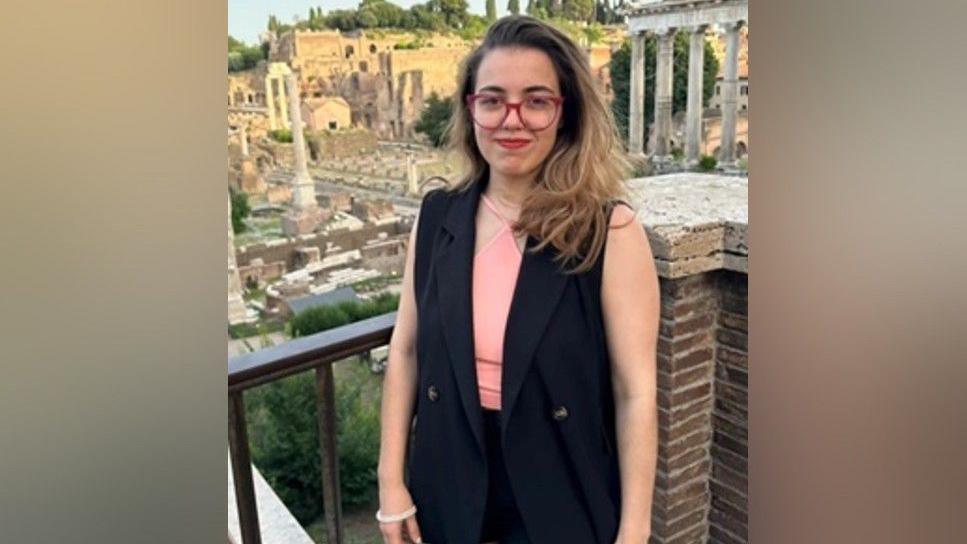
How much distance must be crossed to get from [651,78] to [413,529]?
1.54m

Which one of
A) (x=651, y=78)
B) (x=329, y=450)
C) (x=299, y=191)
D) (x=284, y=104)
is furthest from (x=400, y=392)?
(x=299, y=191)

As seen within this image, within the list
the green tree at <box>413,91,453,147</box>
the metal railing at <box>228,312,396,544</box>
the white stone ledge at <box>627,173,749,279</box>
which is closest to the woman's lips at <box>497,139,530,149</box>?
the green tree at <box>413,91,453,147</box>

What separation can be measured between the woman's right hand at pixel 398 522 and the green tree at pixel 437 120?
540 mm

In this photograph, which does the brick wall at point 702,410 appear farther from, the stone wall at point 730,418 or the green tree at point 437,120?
the green tree at point 437,120

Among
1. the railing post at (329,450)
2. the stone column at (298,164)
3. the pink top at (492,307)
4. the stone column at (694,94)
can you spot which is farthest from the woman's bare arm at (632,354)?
the stone column at (298,164)

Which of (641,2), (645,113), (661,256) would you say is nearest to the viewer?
(661,256)

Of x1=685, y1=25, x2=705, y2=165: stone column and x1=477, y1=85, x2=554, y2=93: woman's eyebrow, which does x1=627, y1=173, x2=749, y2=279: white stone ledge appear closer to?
x1=477, y1=85, x2=554, y2=93: woman's eyebrow

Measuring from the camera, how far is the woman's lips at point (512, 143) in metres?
0.91

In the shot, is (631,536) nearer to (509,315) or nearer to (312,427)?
(509,315)

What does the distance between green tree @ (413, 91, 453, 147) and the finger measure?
577mm
